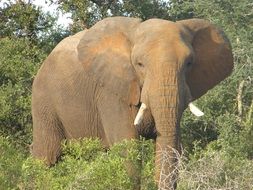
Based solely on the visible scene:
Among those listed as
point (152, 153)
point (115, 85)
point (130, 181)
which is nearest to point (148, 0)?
point (115, 85)

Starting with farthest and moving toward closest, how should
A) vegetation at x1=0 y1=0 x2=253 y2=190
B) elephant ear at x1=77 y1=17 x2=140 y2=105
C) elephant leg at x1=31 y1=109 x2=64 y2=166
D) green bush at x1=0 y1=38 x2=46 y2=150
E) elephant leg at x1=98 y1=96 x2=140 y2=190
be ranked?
green bush at x1=0 y1=38 x2=46 y2=150 < elephant leg at x1=31 y1=109 x2=64 y2=166 < elephant leg at x1=98 y1=96 x2=140 y2=190 < elephant ear at x1=77 y1=17 x2=140 y2=105 < vegetation at x1=0 y1=0 x2=253 y2=190

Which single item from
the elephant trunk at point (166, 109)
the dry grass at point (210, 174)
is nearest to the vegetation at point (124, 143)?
the dry grass at point (210, 174)

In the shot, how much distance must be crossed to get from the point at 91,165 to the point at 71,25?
873 cm

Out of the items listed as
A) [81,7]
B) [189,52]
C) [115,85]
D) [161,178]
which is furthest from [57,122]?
[81,7]

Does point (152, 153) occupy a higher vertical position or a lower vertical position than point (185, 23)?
lower

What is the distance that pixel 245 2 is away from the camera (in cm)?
1372

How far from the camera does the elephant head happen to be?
7.62 meters

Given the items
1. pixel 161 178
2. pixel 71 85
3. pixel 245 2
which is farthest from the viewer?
pixel 245 2

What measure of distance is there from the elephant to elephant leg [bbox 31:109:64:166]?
0.01 m

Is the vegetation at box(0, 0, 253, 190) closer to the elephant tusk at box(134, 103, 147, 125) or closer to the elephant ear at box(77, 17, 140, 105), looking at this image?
the elephant tusk at box(134, 103, 147, 125)

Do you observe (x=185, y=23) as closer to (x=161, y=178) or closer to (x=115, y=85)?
(x=115, y=85)

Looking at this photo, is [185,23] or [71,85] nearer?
[185,23]

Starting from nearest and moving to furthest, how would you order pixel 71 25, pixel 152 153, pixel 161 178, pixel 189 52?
pixel 161 178, pixel 152 153, pixel 189 52, pixel 71 25

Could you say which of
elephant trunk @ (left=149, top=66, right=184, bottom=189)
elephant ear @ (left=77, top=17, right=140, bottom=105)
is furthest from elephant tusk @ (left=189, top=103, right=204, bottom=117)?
elephant ear @ (left=77, top=17, right=140, bottom=105)
